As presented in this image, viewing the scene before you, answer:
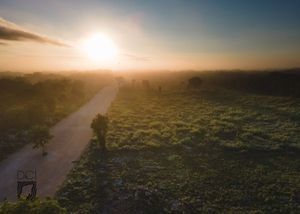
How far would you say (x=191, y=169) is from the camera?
82.9ft

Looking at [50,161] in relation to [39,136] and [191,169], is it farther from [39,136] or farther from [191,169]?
[191,169]

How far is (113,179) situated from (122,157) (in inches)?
216

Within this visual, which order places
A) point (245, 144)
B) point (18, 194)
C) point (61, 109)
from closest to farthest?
point (18, 194)
point (245, 144)
point (61, 109)

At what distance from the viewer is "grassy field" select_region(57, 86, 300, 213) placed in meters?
19.5

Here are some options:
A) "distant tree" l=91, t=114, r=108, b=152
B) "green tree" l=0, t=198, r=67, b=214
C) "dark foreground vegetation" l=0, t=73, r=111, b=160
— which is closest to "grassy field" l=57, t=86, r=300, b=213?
"distant tree" l=91, t=114, r=108, b=152

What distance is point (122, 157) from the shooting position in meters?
28.7

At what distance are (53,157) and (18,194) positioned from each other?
8.74 m

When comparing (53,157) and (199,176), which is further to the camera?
(53,157)

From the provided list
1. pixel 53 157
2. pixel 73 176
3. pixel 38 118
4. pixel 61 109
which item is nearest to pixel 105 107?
pixel 61 109

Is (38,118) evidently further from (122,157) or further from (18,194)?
(18,194)

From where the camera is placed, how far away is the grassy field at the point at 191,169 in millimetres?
19469

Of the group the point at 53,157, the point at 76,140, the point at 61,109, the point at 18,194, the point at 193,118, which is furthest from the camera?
the point at 61,109

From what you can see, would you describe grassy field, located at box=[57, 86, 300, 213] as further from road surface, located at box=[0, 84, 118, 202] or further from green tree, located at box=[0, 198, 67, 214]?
green tree, located at box=[0, 198, 67, 214]

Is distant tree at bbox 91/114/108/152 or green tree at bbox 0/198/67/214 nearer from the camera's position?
green tree at bbox 0/198/67/214
